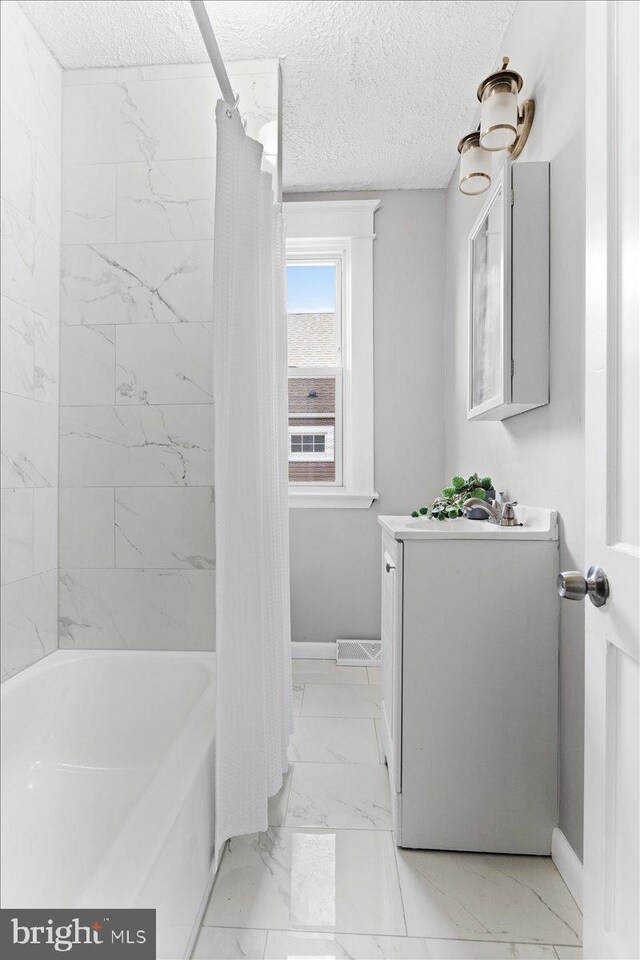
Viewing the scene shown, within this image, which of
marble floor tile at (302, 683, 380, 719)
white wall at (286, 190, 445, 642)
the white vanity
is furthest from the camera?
white wall at (286, 190, 445, 642)

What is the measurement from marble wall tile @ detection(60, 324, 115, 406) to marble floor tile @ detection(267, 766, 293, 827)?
135cm

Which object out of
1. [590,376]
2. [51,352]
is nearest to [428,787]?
[590,376]

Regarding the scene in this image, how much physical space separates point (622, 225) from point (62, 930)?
1367 millimetres

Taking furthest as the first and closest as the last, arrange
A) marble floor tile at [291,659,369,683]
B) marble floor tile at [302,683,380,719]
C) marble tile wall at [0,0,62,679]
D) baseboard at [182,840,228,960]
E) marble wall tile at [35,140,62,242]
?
marble floor tile at [291,659,369,683]
marble floor tile at [302,683,380,719]
marble wall tile at [35,140,62,242]
marble tile wall at [0,0,62,679]
baseboard at [182,840,228,960]

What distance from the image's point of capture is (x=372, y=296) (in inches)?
111

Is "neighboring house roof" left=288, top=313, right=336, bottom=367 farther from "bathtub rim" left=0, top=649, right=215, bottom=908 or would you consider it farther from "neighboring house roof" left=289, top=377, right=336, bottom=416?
"bathtub rim" left=0, top=649, right=215, bottom=908

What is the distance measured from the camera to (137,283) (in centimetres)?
178

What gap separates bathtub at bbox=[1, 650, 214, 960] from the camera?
0.92 metres

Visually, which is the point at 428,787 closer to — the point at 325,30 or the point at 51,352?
the point at 51,352

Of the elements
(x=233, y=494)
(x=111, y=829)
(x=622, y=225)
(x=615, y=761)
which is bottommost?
(x=111, y=829)

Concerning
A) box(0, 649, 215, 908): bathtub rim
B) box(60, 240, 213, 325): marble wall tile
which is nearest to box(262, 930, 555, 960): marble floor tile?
box(0, 649, 215, 908): bathtub rim

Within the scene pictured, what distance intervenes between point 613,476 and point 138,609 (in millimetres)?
1542

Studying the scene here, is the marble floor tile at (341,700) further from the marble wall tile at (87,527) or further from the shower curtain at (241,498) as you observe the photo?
the marble wall tile at (87,527)

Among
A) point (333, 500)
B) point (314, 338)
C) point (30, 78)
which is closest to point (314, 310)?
→ point (314, 338)
